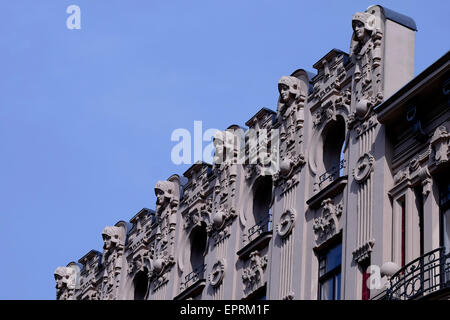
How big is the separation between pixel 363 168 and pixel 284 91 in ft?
18.2

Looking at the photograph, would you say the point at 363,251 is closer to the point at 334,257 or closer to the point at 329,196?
the point at 334,257

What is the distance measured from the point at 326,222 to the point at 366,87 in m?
3.71

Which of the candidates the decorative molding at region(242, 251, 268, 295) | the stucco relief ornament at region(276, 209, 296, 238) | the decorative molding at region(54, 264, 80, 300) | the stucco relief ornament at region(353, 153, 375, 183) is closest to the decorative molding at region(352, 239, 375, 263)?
the stucco relief ornament at region(353, 153, 375, 183)

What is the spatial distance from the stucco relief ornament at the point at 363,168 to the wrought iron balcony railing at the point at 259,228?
472 centimetres

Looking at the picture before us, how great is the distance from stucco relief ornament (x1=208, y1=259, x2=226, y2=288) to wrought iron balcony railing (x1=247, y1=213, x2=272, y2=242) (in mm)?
1212

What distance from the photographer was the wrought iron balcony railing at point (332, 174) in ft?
122

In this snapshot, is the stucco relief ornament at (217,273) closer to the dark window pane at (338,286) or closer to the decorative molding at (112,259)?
the dark window pane at (338,286)

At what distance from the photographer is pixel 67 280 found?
170 feet

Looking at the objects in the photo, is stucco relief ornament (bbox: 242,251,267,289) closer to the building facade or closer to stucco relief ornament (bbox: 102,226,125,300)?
the building facade

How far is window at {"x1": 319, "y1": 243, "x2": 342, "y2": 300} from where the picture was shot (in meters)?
35.6

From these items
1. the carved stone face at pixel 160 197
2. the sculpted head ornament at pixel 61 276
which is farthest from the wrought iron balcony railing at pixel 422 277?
the sculpted head ornament at pixel 61 276

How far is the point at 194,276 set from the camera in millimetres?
42562

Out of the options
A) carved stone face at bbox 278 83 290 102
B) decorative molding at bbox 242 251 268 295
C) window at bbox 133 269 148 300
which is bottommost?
decorative molding at bbox 242 251 268 295
